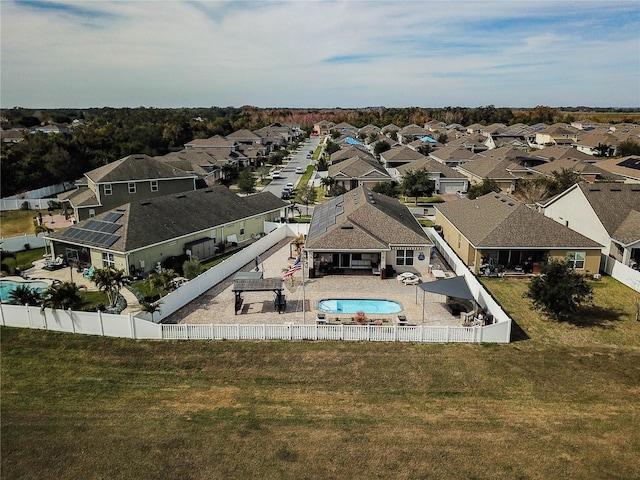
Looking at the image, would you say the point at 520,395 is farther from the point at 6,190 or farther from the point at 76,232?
the point at 6,190

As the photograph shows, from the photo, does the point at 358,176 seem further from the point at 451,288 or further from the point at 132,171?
the point at 451,288

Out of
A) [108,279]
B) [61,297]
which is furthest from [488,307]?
[61,297]

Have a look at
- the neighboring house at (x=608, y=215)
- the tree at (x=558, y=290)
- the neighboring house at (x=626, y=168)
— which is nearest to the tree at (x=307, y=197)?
the neighboring house at (x=608, y=215)

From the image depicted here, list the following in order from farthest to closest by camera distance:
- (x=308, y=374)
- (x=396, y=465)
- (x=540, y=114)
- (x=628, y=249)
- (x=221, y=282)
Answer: (x=540, y=114), (x=628, y=249), (x=221, y=282), (x=308, y=374), (x=396, y=465)

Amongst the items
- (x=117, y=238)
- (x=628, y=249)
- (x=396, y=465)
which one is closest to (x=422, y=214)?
(x=628, y=249)

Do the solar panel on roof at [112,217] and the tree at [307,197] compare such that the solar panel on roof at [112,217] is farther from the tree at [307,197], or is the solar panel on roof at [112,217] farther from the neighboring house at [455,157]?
the neighboring house at [455,157]

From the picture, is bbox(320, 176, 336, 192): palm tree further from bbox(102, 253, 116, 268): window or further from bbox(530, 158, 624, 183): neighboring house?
bbox(102, 253, 116, 268): window
